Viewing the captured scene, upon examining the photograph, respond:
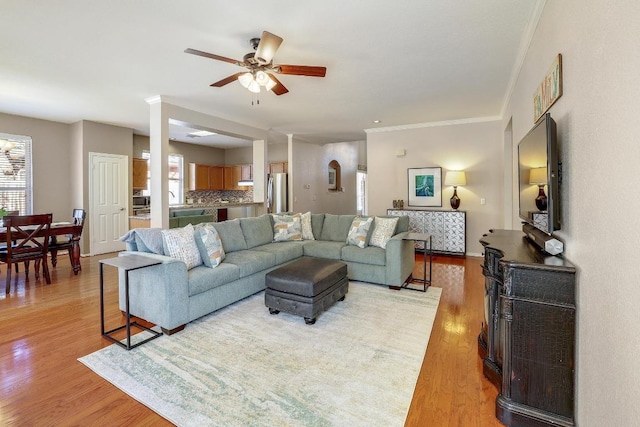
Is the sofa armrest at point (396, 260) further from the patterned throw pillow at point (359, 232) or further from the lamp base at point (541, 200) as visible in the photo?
the lamp base at point (541, 200)

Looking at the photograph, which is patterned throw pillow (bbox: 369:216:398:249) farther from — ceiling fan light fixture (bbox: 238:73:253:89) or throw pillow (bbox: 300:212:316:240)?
ceiling fan light fixture (bbox: 238:73:253:89)

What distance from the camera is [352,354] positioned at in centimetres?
237

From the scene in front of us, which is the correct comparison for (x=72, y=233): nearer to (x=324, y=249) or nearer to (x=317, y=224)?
(x=317, y=224)

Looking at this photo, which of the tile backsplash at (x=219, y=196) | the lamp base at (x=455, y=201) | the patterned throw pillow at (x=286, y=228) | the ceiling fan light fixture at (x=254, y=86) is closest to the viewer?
the ceiling fan light fixture at (x=254, y=86)

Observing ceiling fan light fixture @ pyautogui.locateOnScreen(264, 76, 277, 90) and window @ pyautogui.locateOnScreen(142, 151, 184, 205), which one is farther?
window @ pyautogui.locateOnScreen(142, 151, 184, 205)

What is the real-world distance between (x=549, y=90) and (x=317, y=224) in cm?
341

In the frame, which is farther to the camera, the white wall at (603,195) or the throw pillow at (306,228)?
the throw pillow at (306,228)

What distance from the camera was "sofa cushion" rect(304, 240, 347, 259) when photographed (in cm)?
421

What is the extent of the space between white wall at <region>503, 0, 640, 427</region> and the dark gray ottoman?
1.91 meters

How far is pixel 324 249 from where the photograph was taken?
4.29m

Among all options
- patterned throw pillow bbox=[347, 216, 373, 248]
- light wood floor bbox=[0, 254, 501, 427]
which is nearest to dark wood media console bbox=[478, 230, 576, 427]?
light wood floor bbox=[0, 254, 501, 427]

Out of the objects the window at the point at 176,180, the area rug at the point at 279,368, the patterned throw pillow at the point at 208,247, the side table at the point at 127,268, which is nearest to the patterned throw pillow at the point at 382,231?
the area rug at the point at 279,368

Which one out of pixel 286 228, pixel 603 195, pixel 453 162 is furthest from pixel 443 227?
pixel 603 195

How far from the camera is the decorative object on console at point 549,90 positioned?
6.13 feet
